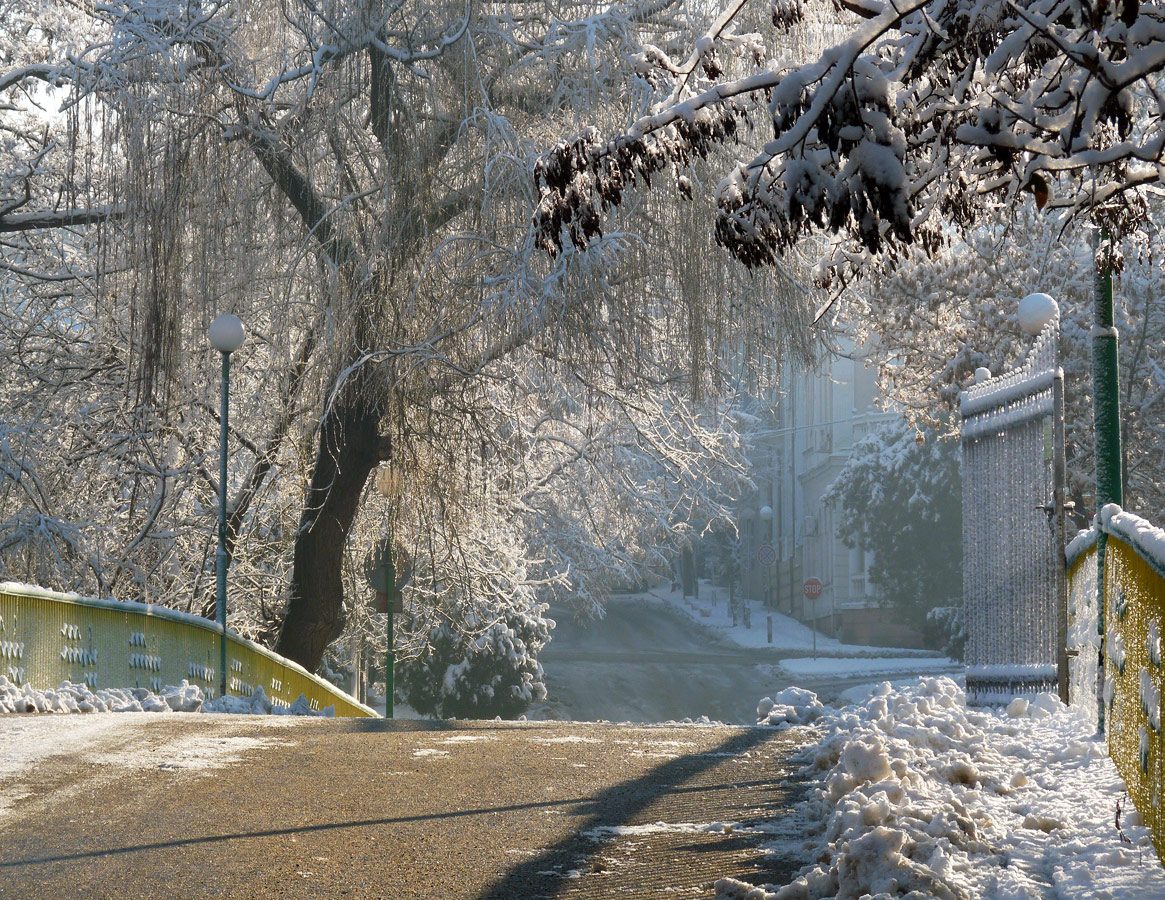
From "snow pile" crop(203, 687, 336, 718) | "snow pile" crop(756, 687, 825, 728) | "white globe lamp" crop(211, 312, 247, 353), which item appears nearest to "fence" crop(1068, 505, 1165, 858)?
"snow pile" crop(756, 687, 825, 728)

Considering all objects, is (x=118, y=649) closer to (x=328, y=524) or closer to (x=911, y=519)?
(x=328, y=524)

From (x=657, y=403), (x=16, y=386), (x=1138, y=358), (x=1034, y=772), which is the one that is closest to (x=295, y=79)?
(x=657, y=403)

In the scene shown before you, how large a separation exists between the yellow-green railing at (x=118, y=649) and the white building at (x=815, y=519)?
91.4ft

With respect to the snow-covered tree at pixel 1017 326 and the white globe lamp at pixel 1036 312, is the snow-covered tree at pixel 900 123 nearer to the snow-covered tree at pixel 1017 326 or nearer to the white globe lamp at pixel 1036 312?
the white globe lamp at pixel 1036 312

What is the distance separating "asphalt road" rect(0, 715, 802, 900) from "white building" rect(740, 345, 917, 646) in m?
33.5

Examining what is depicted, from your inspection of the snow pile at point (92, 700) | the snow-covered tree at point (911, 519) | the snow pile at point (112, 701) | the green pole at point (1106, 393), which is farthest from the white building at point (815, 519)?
the green pole at point (1106, 393)

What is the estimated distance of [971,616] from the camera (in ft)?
33.2

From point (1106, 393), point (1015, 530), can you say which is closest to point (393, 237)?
point (1015, 530)

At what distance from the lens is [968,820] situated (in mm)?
5160

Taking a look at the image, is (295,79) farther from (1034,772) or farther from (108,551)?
(1034,772)

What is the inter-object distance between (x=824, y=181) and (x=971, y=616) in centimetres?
664

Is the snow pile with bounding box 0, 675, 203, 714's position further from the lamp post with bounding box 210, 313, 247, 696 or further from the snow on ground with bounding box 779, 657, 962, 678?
the snow on ground with bounding box 779, 657, 962, 678

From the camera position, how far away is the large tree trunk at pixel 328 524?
14.9 meters

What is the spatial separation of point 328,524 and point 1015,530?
9.13 metres
